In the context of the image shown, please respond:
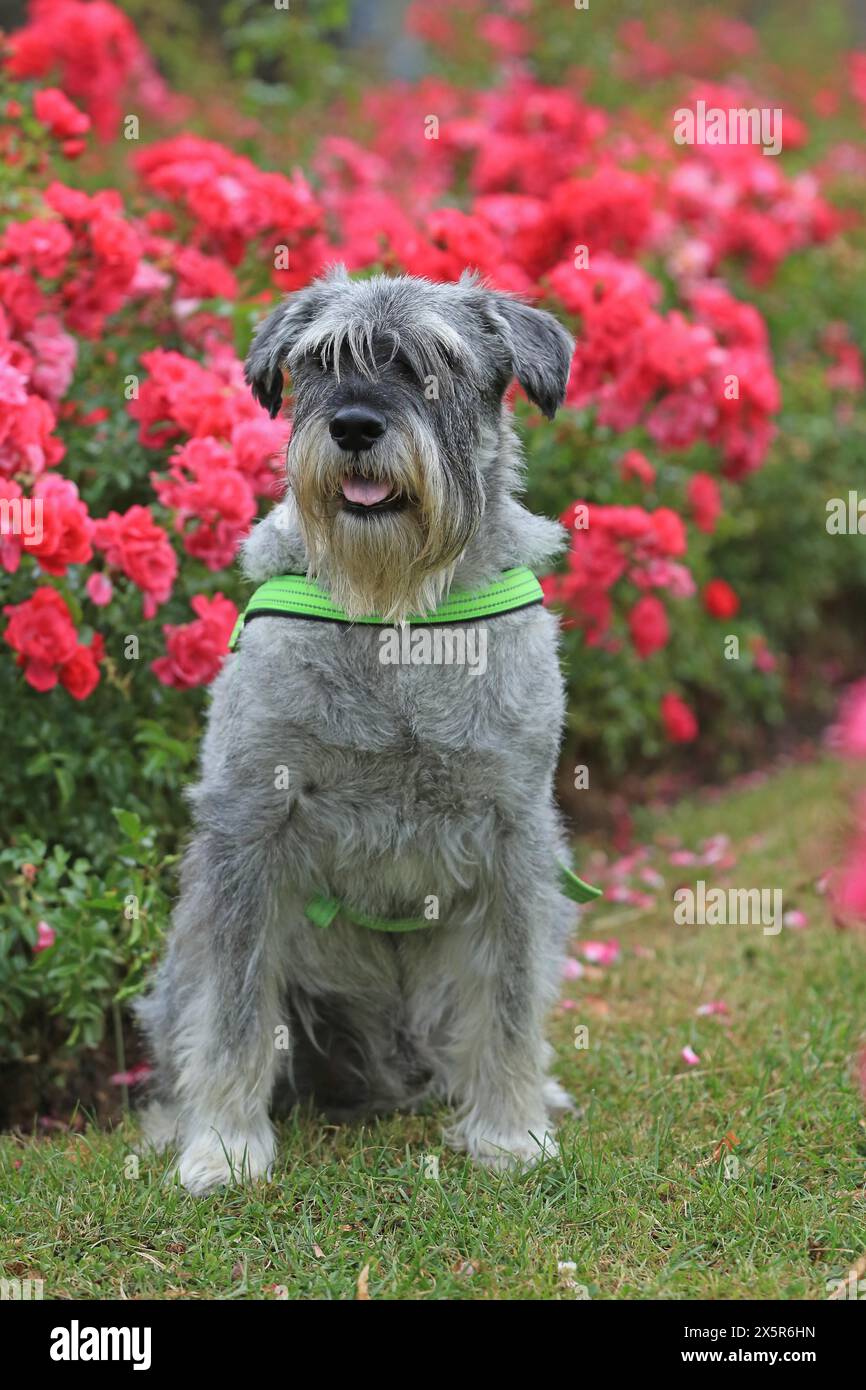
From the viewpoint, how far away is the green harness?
11.9 ft

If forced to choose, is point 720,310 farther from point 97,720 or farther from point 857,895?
point 857,895

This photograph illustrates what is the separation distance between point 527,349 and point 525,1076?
1.87 metres

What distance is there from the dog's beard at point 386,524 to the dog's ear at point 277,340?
0.38 m

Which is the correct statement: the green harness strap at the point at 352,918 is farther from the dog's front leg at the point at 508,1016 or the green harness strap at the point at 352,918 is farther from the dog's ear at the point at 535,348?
the dog's ear at the point at 535,348

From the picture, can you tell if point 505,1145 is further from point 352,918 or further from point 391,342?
point 391,342

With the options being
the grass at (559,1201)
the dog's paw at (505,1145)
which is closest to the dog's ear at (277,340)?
the grass at (559,1201)

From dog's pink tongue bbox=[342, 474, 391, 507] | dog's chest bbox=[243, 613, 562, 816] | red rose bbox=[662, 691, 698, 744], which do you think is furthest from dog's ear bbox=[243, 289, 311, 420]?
red rose bbox=[662, 691, 698, 744]

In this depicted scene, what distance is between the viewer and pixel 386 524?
346 cm

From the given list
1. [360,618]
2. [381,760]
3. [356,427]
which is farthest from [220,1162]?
[356,427]

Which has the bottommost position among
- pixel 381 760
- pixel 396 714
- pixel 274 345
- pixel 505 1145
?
pixel 505 1145

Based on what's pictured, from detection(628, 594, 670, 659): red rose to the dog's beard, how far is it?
2.56m

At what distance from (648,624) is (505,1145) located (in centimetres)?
275

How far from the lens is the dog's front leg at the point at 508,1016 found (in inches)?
150

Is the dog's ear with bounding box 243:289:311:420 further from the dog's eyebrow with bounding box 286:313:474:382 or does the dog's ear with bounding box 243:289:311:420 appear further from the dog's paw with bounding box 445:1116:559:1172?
the dog's paw with bounding box 445:1116:559:1172
